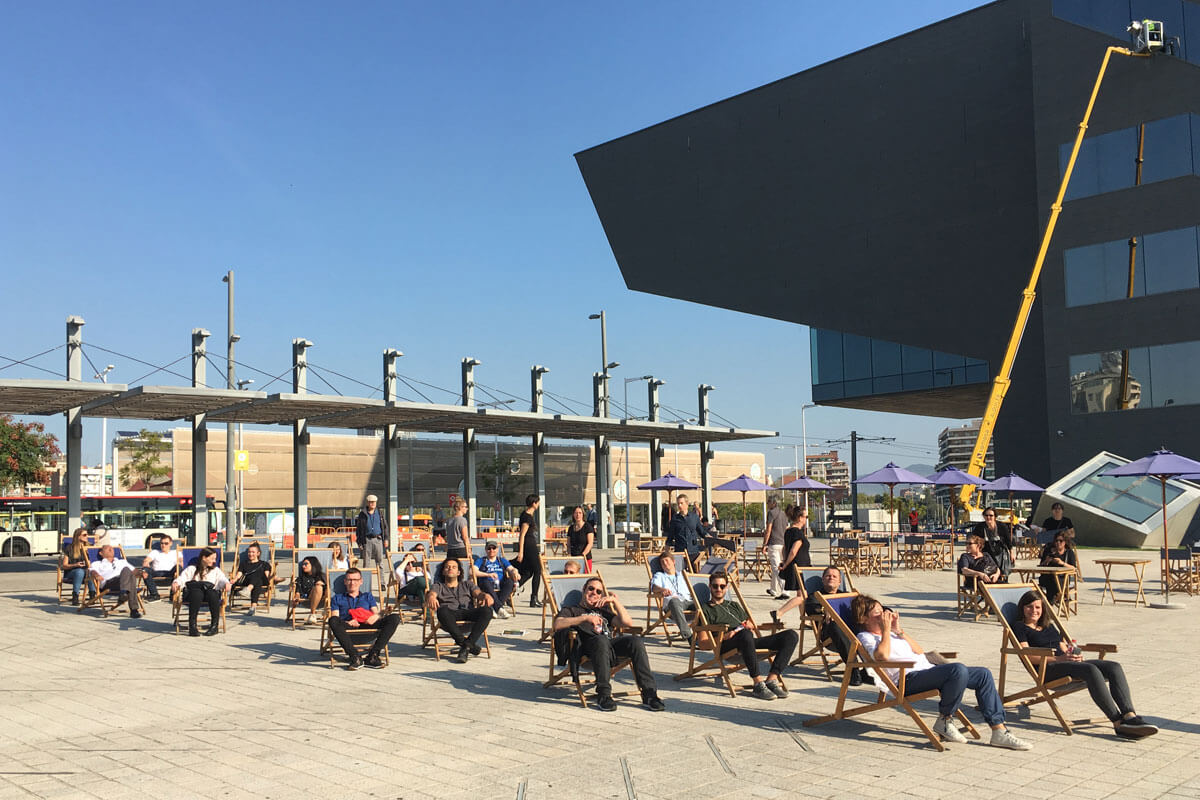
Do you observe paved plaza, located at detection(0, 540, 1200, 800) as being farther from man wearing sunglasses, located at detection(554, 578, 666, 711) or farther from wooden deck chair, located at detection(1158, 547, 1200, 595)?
wooden deck chair, located at detection(1158, 547, 1200, 595)

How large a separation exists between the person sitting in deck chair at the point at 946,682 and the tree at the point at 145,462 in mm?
55190

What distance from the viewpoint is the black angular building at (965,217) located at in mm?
32469

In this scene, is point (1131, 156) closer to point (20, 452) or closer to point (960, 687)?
point (960, 687)

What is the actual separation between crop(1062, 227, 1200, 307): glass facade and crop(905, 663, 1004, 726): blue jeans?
30197mm

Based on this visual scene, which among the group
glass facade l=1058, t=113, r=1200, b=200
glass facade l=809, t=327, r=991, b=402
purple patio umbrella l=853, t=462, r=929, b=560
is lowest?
purple patio umbrella l=853, t=462, r=929, b=560

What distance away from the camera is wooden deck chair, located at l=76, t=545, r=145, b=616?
567 inches

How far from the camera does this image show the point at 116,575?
14.8 m

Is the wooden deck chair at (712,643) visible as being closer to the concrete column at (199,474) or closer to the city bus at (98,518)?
the concrete column at (199,474)

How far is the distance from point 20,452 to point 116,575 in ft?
121

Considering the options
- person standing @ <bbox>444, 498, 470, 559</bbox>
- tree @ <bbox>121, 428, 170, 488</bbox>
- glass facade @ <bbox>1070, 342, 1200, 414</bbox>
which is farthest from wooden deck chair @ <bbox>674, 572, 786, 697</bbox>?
tree @ <bbox>121, 428, 170, 488</bbox>

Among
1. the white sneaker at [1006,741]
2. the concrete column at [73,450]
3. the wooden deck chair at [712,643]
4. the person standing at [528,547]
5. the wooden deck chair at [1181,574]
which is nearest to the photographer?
the white sneaker at [1006,741]

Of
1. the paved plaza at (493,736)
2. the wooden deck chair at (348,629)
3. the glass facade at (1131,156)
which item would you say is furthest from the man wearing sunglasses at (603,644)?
the glass facade at (1131,156)

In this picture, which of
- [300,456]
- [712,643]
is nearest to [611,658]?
[712,643]

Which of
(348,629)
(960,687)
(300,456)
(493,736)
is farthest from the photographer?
(300,456)
